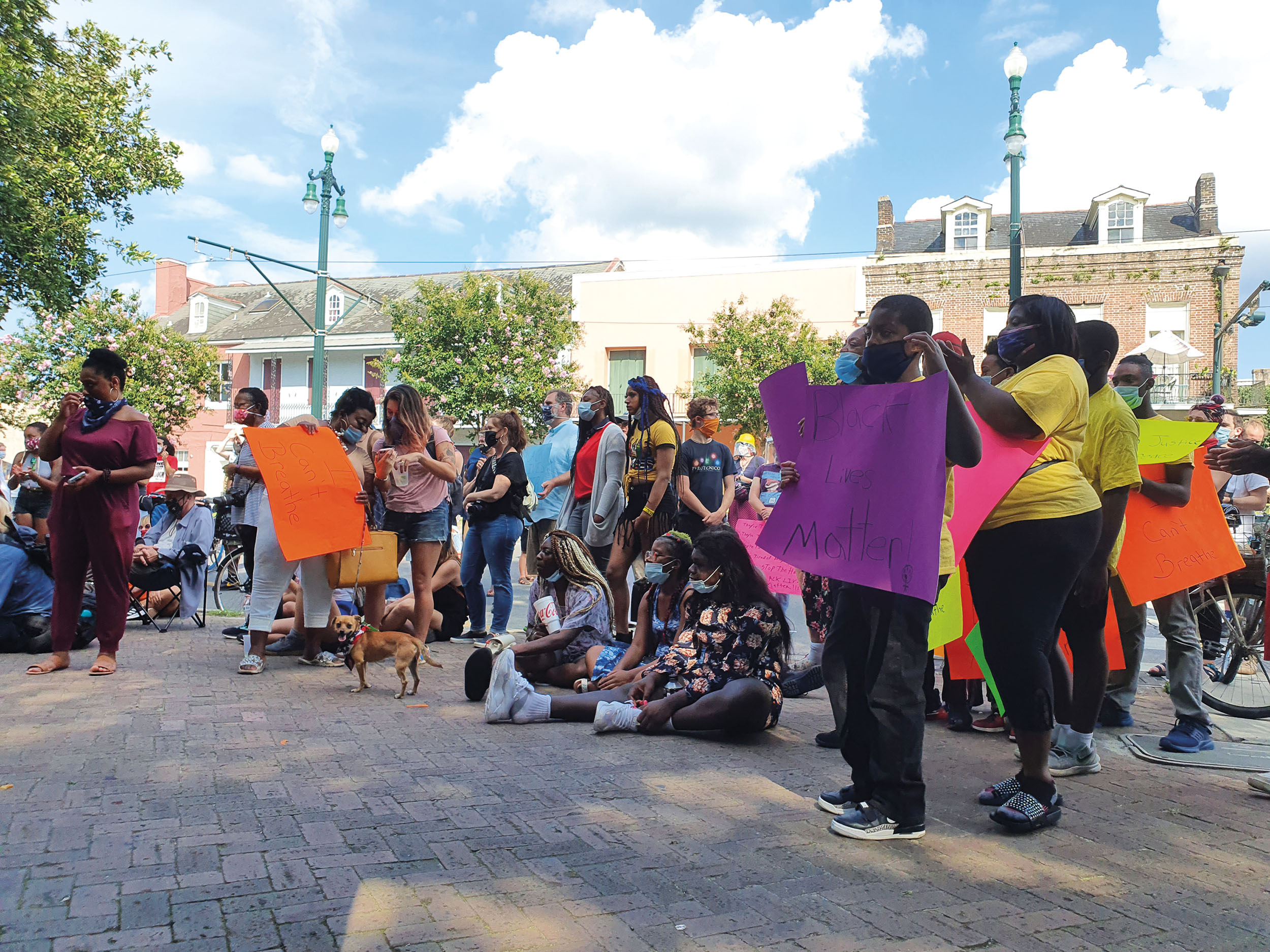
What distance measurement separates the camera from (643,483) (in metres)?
6.90

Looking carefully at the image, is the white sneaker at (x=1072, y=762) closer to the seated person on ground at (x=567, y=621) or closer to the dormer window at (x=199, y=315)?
the seated person on ground at (x=567, y=621)

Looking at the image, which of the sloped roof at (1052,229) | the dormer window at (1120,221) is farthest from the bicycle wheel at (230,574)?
the dormer window at (1120,221)

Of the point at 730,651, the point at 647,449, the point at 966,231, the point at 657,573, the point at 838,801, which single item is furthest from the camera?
the point at 966,231

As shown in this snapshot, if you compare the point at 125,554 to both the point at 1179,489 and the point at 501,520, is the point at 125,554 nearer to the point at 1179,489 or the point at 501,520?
the point at 501,520

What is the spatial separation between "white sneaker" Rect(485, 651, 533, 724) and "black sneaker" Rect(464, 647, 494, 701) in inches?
17.5

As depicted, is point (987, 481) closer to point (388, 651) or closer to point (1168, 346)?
point (388, 651)

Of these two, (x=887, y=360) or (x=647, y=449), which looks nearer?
(x=887, y=360)

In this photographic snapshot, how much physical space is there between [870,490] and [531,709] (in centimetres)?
249

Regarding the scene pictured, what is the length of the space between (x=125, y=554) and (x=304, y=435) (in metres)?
1.39

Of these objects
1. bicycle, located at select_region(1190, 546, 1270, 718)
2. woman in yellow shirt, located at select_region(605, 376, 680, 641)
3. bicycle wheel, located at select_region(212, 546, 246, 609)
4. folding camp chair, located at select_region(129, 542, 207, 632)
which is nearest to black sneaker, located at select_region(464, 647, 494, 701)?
woman in yellow shirt, located at select_region(605, 376, 680, 641)

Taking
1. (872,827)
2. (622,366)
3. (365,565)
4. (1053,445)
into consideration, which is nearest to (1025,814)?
(872,827)

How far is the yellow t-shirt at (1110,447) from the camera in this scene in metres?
4.23

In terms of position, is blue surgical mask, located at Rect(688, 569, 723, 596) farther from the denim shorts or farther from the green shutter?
the green shutter

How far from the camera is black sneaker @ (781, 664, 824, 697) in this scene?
19.1ft
